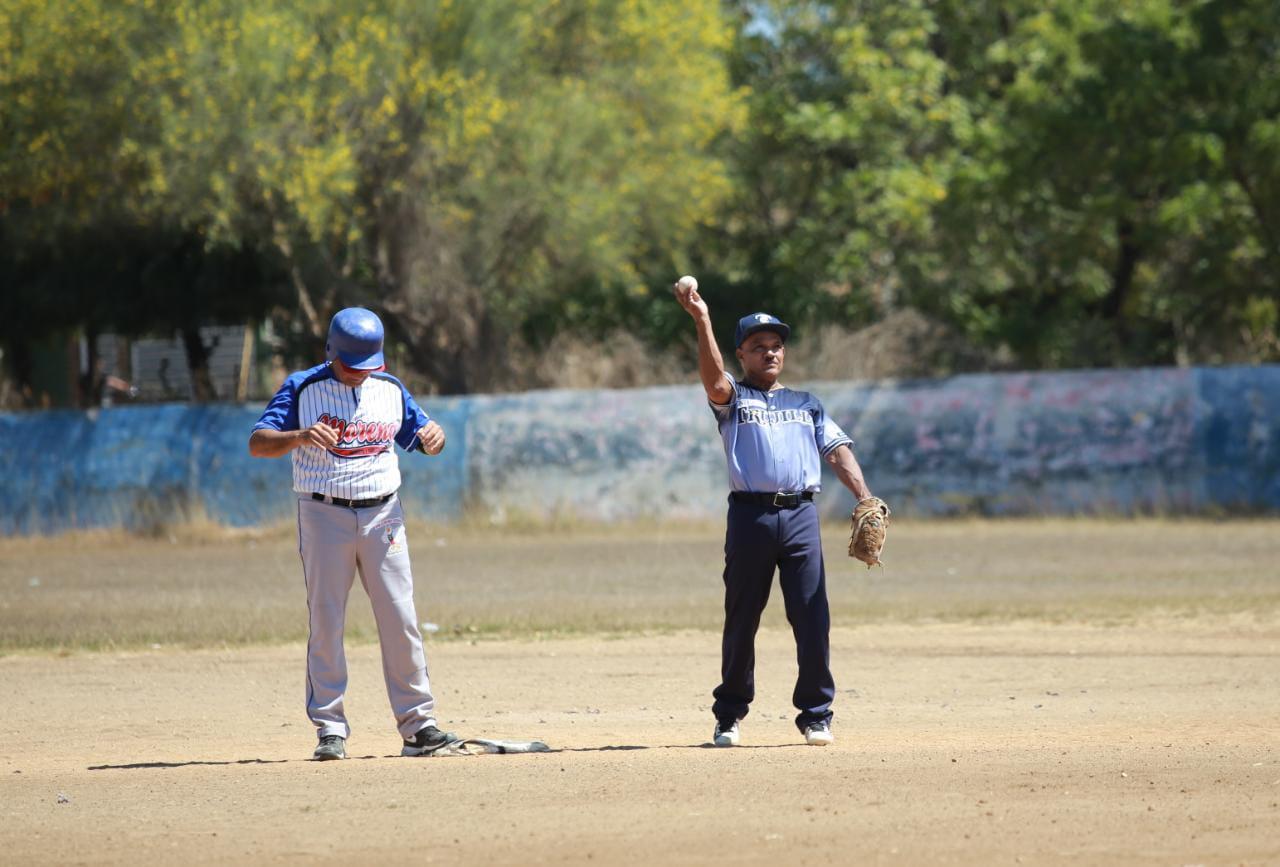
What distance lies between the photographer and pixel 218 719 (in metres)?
9.58

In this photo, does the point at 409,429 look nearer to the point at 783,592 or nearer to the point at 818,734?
the point at 783,592

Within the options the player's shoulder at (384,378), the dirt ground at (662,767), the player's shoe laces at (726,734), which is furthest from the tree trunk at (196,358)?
the player's shoe laces at (726,734)

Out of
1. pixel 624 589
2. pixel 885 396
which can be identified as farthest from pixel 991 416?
pixel 624 589

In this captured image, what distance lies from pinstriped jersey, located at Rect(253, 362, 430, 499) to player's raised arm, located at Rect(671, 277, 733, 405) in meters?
1.37

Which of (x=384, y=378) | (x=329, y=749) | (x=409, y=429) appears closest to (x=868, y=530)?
(x=409, y=429)

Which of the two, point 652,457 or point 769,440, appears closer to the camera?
point 769,440

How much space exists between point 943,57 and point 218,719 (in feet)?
90.1

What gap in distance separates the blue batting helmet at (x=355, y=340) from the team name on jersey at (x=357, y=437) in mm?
254

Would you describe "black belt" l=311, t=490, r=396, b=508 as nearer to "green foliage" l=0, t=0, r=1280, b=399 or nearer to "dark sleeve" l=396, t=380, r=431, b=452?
"dark sleeve" l=396, t=380, r=431, b=452

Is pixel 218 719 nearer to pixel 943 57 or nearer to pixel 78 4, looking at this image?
pixel 78 4

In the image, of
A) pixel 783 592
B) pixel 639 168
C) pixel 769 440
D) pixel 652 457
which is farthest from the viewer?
pixel 639 168

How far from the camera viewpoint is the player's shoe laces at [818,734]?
8016 mm

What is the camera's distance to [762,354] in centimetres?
803

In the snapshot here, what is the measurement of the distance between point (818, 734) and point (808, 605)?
622 millimetres
